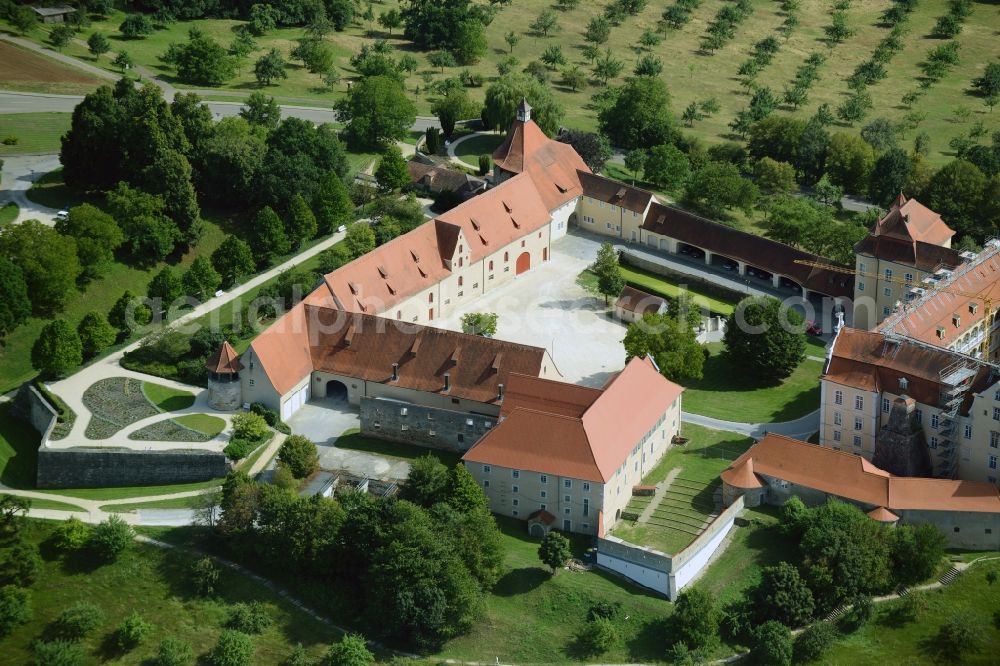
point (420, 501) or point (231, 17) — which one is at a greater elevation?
point (231, 17)

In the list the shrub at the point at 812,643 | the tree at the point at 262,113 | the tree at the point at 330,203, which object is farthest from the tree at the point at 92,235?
the shrub at the point at 812,643

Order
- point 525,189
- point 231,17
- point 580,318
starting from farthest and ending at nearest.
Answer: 1. point 231,17
2. point 525,189
3. point 580,318

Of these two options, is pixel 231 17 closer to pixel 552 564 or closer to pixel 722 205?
pixel 722 205

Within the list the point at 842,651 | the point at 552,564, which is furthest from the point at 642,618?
the point at 842,651

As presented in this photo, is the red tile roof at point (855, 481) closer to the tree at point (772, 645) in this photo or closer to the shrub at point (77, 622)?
the tree at point (772, 645)

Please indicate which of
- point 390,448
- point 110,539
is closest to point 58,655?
point 110,539

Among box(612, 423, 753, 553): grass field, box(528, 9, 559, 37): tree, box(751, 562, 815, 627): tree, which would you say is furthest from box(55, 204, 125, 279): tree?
box(528, 9, 559, 37): tree

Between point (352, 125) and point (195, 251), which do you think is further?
point (352, 125)

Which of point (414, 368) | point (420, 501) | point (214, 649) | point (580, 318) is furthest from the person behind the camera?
point (580, 318)

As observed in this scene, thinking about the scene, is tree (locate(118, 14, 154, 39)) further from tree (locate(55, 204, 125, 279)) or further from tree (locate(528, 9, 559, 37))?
tree (locate(55, 204, 125, 279))
